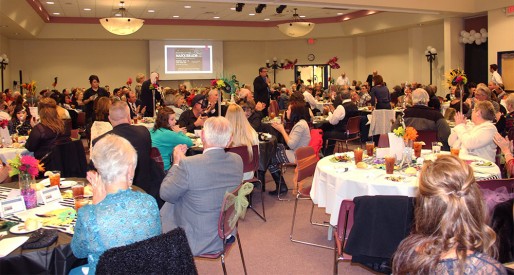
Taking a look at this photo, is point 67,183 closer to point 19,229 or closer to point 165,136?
point 19,229

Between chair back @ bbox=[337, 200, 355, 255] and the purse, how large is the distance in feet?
5.80

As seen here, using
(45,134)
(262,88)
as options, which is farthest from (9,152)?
(262,88)

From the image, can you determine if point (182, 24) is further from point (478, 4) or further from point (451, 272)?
point (451, 272)

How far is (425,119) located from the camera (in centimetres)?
645

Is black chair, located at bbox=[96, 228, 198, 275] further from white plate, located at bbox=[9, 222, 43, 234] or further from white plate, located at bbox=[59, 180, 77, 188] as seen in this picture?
white plate, located at bbox=[59, 180, 77, 188]

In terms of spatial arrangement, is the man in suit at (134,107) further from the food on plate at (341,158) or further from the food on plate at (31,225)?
the food on plate at (31,225)

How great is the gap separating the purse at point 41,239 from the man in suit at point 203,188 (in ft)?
2.69

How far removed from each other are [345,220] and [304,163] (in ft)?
4.55

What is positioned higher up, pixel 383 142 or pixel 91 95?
pixel 91 95

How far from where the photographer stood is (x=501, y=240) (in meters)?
3.00

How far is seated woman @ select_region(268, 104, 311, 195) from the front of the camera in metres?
6.16

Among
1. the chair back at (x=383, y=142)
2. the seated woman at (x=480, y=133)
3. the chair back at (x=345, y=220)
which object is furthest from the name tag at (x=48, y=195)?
the seated woman at (x=480, y=133)

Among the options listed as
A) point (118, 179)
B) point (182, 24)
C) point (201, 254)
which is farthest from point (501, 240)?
point (182, 24)

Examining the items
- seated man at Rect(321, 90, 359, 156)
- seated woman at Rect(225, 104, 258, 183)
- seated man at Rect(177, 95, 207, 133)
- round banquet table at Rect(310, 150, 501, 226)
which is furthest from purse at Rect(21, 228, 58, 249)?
seated man at Rect(321, 90, 359, 156)
